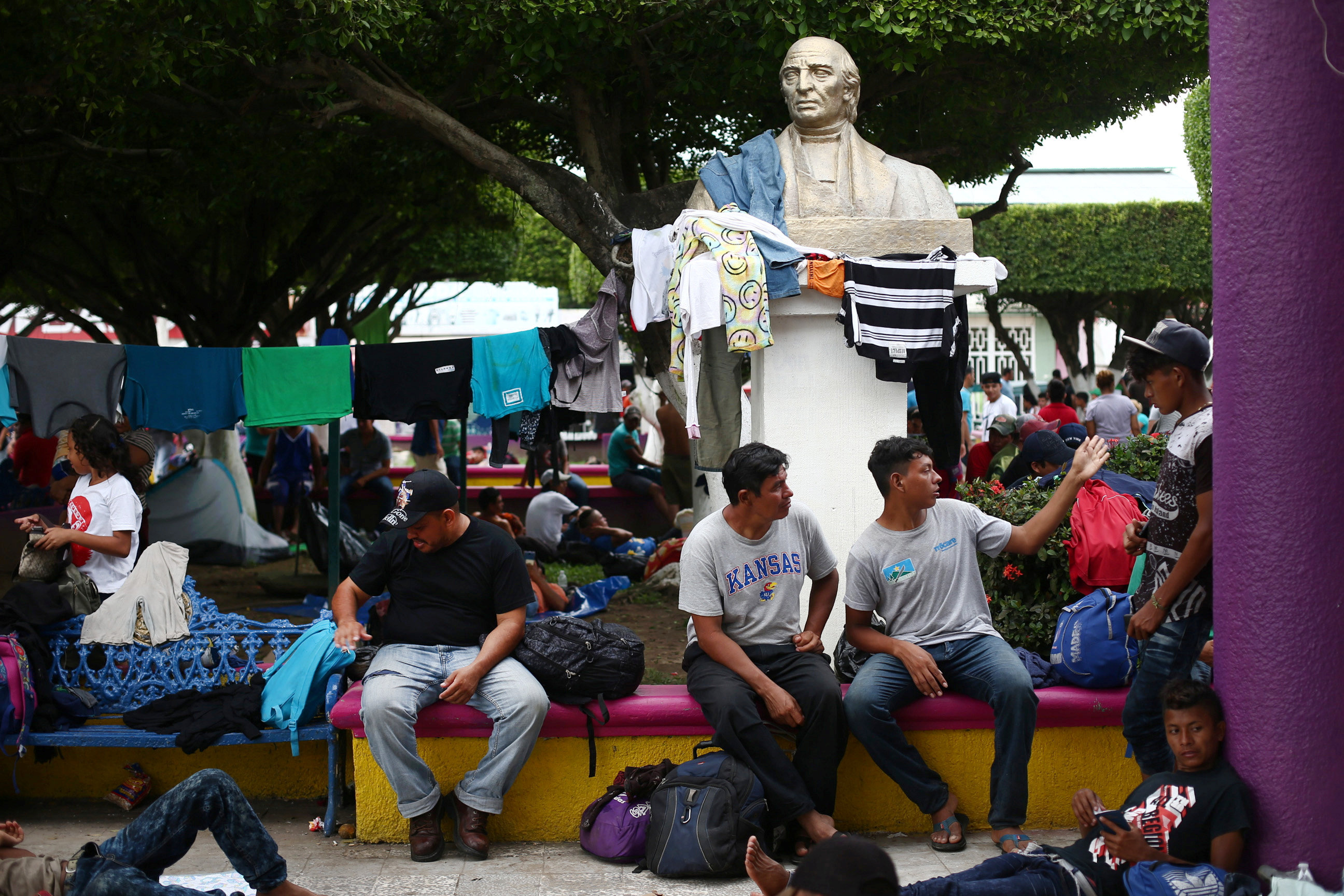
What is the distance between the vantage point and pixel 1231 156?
346cm

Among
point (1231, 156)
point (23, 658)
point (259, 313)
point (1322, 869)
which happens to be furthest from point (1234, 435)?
point (259, 313)

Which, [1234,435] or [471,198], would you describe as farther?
[471,198]

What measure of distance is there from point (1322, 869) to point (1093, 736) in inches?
59.6

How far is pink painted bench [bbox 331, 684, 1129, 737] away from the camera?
189 inches

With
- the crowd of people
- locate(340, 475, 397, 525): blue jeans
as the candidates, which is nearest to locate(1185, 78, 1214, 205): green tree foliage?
locate(340, 475, 397, 525): blue jeans

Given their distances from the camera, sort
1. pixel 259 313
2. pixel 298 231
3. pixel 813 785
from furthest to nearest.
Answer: pixel 298 231
pixel 259 313
pixel 813 785

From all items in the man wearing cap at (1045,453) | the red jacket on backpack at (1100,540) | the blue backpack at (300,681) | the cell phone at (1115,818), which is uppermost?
the man wearing cap at (1045,453)

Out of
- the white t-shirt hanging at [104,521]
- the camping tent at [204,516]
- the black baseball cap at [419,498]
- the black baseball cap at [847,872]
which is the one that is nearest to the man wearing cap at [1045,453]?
the black baseball cap at [419,498]

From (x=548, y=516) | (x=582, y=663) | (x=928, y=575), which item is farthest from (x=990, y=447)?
(x=582, y=663)

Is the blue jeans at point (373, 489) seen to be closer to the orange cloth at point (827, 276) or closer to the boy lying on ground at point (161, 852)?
the orange cloth at point (827, 276)

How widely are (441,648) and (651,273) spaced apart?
2.72 meters

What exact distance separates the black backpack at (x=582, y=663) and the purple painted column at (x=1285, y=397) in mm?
2366

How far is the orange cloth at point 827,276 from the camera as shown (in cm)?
576

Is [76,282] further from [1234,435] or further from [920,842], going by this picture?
[1234,435]
